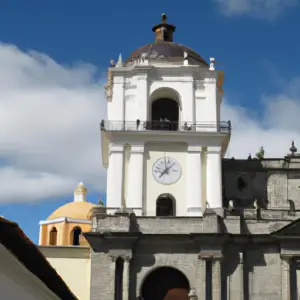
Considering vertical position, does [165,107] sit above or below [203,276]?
above

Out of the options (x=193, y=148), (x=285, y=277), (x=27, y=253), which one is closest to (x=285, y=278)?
(x=285, y=277)

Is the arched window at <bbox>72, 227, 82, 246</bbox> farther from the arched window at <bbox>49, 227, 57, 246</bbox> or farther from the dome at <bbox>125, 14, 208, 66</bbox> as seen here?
the dome at <bbox>125, 14, 208, 66</bbox>

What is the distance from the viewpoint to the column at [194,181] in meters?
33.2

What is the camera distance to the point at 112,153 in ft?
111

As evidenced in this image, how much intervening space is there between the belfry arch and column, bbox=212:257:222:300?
8011 mm

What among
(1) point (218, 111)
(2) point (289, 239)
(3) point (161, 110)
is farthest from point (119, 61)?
(2) point (289, 239)

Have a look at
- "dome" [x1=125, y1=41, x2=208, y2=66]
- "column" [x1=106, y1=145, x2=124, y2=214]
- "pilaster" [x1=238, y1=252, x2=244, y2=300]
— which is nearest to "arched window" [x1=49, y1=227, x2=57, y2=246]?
"column" [x1=106, y1=145, x2=124, y2=214]

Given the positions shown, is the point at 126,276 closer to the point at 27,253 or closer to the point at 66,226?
the point at 66,226

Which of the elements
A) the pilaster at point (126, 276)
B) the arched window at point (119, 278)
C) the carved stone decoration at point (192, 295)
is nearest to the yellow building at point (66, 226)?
the arched window at point (119, 278)

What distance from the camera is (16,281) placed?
611cm

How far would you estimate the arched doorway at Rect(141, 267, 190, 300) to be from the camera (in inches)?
1214

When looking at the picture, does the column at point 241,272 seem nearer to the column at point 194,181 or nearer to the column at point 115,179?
the column at point 194,181

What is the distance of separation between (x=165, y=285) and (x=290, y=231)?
598 centimetres

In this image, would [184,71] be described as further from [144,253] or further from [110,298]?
→ [110,298]
